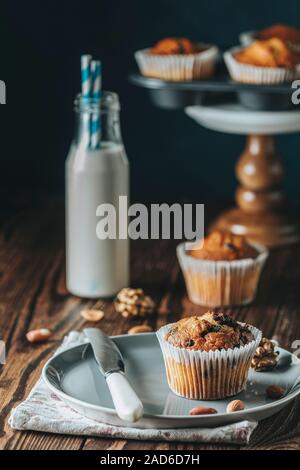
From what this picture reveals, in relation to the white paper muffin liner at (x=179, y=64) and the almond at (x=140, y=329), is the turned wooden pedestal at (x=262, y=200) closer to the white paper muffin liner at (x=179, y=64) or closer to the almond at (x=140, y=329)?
the white paper muffin liner at (x=179, y=64)

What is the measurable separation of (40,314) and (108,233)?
0.20 meters

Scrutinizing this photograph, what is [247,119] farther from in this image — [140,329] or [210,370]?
[210,370]

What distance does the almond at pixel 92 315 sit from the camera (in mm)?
1774

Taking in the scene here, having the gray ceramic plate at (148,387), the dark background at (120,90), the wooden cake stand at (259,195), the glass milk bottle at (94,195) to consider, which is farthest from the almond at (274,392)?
the dark background at (120,90)

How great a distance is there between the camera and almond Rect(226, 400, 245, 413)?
131 centimetres

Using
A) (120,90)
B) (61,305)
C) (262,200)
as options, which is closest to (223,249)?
(61,305)

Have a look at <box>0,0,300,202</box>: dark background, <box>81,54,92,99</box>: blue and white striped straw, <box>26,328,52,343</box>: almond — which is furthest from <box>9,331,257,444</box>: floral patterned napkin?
<box>0,0,300,202</box>: dark background

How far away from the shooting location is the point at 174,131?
267 centimetres

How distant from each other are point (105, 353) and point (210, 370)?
0.17 meters

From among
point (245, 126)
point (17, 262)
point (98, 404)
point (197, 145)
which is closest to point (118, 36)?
point (197, 145)

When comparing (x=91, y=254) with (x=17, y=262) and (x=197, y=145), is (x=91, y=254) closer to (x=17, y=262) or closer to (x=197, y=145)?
(x=17, y=262)

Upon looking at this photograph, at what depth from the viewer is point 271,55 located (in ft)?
6.96
